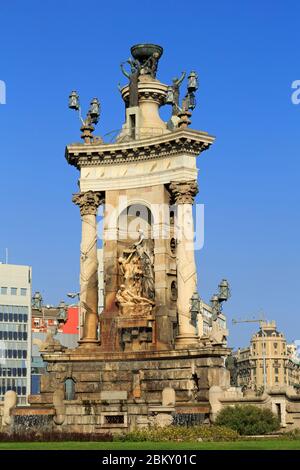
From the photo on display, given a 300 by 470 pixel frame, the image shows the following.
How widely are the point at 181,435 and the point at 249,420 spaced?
13.8 ft

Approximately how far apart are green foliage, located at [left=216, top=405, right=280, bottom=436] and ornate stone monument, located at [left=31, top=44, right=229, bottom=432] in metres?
5.68

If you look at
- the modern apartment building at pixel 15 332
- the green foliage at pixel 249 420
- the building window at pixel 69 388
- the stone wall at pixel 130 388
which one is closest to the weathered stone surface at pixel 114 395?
the stone wall at pixel 130 388

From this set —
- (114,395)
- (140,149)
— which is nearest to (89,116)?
(140,149)

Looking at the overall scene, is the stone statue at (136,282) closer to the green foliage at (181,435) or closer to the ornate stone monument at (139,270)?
the ornate stone monument at (139,270)

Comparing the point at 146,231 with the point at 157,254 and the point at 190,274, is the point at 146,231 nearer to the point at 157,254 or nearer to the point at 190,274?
the point at 157,254

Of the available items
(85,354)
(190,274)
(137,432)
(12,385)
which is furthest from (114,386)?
(12,385)

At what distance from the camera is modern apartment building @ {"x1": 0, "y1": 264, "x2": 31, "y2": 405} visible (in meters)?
146

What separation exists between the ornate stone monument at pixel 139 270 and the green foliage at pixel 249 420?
5.68m

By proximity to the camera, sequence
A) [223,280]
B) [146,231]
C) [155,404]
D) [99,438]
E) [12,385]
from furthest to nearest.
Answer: [12,385], [146,231], [223,280], [155,404], [99,438]

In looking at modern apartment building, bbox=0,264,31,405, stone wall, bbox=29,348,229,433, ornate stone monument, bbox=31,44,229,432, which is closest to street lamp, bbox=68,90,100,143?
ornate stone monument, bbox=31,44,229,432

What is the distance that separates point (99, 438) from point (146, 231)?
22.5 m

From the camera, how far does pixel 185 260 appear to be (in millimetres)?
50969

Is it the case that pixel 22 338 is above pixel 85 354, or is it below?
above

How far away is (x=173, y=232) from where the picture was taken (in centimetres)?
5450
